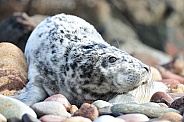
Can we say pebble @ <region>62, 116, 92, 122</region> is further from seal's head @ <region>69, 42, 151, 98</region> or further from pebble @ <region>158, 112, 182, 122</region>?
seal's head @ <region>69, 42, 151, 98</region>

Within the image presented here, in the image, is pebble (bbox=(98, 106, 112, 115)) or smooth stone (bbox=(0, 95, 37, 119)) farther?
pebble (bbox=(98, 106, 112, 115))

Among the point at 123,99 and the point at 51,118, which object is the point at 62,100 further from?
the point at 51,118

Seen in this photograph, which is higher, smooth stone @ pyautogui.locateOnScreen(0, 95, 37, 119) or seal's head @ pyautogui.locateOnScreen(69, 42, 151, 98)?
seal's head @ pyautogui.locateOnScreen(69, 42, 151, 98)

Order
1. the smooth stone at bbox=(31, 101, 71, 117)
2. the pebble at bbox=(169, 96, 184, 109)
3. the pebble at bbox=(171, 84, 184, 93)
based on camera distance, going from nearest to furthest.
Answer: the smooth stone at bbox=(31, 101, 71, 117), the pebble at bbox=(169, 96, 184, 109), the pebble at bbox=(171, 84, 184, 93)

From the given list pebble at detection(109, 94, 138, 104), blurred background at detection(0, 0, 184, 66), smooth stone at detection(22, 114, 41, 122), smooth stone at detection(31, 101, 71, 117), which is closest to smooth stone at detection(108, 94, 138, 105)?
pebble at detection(109, 94, 138, 104)

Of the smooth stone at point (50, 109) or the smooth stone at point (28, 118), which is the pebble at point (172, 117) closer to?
the smooth stone at point (50, 109)

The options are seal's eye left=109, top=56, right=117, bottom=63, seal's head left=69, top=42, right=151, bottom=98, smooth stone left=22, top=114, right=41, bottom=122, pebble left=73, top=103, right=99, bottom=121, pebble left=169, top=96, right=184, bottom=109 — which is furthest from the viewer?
seal's eye left=109, top=56, right=117, bottom=63
